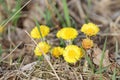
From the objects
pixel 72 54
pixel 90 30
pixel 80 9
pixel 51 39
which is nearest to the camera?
pixel 72 54

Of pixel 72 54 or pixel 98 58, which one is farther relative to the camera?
pixel 98 58

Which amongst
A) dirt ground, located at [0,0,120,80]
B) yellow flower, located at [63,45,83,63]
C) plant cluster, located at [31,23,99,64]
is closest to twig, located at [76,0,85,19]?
dirt ground, located at [0,0,120,80]

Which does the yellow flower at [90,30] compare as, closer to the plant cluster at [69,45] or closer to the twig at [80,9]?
the plant cluster at [69,45]

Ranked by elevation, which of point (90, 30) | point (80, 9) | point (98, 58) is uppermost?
point (80, 9)

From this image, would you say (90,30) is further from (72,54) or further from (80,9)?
(80,9)

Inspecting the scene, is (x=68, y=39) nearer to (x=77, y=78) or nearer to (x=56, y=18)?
(x=77, y=78)

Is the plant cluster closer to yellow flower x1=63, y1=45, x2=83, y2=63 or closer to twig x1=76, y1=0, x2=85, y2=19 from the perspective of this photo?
yellow flower x1=63, y1=45, x2=83, y2=63

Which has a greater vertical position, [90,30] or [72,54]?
[90,30]

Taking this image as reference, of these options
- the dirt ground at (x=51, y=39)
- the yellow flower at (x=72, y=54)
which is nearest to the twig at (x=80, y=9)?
the dirt ground at (x=51, y=39)

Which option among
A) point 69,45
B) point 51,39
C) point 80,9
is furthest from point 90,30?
point 80,9

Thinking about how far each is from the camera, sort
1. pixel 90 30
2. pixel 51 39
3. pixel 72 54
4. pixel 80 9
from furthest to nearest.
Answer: pixel 80 9 → pixel 51 39 → pixel 90 30 → pixel 72 54

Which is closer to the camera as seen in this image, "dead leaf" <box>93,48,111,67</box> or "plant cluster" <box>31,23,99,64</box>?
"plant cluster" <box>31,23,99,64</box>

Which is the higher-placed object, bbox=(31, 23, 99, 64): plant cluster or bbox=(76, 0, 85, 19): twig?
bbox=(76, 0, 85, 19): twig
